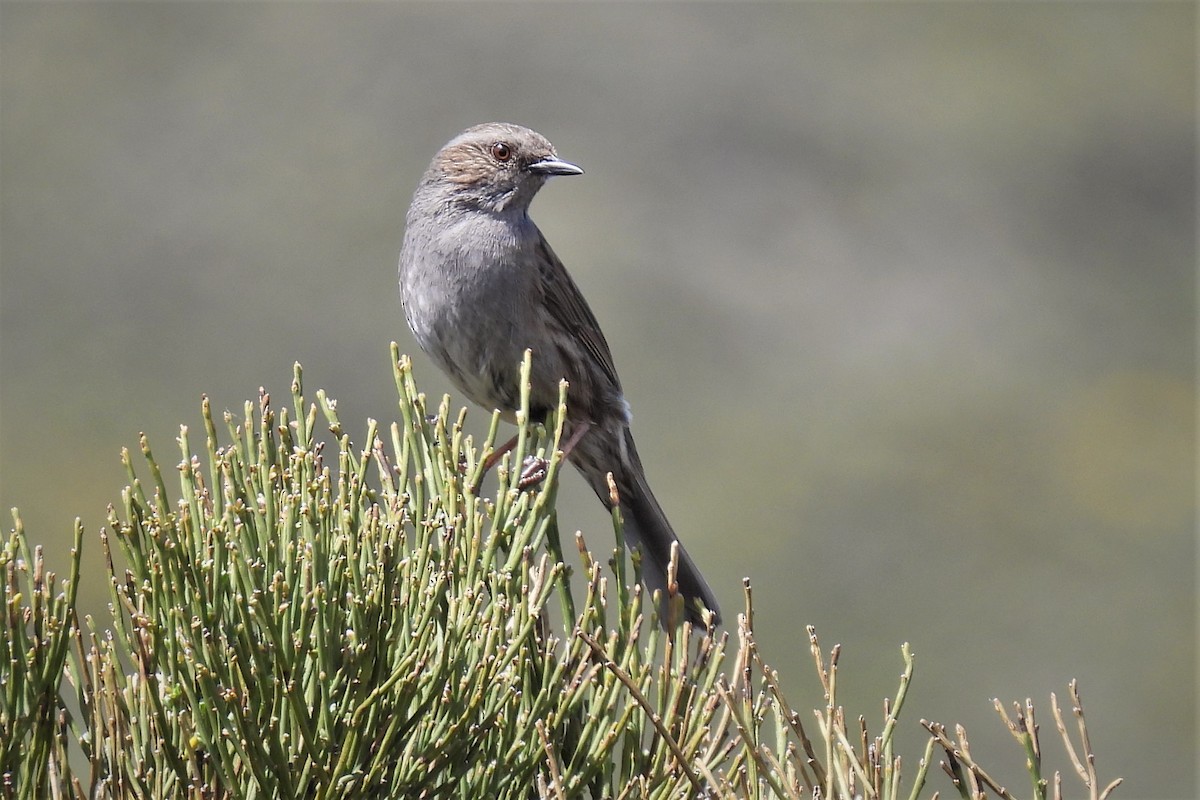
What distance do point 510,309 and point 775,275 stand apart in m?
44.4

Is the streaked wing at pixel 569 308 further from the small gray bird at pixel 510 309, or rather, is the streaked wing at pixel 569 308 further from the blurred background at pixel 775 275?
the blurred background at pixel 775 275

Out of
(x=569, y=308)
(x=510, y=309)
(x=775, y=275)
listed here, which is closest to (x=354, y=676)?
(x=510, y=309)

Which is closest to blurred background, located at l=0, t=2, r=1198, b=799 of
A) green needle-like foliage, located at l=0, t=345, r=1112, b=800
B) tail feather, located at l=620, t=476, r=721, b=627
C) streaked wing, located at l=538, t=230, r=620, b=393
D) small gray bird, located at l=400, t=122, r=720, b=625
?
streaked wing, located at l=538, t=230, r=620, b=393

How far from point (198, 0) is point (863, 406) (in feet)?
116

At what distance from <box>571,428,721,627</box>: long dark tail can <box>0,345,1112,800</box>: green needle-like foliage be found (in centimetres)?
118

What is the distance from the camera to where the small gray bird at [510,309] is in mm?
4832

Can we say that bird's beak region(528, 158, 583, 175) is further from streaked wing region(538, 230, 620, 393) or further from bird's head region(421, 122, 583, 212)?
streaked wing region(538, 230, 620, 393)

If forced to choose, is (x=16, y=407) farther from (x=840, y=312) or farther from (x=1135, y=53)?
(x=1135, y=53)

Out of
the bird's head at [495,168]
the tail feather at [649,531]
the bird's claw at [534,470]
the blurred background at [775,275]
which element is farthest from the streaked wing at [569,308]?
the blurred background at [775,275]

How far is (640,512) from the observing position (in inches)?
190

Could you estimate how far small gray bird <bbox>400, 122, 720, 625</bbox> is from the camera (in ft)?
15.9

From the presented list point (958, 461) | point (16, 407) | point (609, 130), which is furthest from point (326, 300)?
point (958, 461)

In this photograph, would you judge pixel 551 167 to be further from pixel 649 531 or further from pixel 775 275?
pixel 775 275

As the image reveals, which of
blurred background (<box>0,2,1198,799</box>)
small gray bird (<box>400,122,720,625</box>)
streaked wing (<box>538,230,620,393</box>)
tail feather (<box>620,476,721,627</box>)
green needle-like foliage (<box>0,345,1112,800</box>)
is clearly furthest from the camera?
blurred background (<box>0,2,1198,799</box>)
